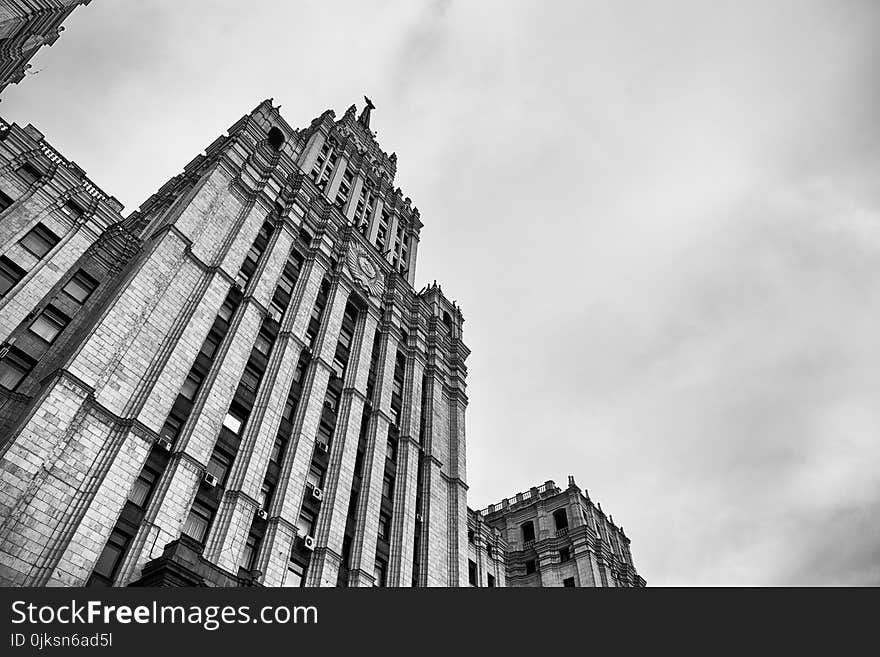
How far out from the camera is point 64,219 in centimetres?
3306

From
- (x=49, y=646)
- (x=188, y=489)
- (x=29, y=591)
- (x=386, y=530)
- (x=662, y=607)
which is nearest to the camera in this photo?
(x=49, y=646)

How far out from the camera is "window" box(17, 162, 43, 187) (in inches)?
1302

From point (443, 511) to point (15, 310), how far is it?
2938 centimetres

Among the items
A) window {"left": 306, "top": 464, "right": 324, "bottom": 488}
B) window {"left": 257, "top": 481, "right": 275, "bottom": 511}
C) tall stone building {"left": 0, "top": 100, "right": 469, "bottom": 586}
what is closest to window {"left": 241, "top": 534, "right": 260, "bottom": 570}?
tall stone building {"left": 0, "top": 100, "right": 469, "bottom": 586}

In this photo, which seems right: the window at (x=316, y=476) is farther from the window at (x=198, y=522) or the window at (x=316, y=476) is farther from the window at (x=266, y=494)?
the window at (x=198, y=522)

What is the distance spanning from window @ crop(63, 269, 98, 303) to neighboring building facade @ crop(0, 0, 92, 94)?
14184 millimetres

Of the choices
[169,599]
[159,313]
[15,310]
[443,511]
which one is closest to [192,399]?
[159,313]

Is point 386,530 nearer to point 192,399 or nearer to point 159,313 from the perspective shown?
point 192,399

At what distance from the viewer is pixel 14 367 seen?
2714cm

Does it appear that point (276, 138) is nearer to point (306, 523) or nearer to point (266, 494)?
point (266, 494)

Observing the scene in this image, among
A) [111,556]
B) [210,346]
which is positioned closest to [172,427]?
[210,346]

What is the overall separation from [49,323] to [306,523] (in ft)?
53.6

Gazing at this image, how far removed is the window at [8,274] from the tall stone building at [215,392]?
0.25 ft

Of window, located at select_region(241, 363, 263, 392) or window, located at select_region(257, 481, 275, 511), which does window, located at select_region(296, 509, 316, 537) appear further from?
window, located at select_region(241, 363, 263, 392)
